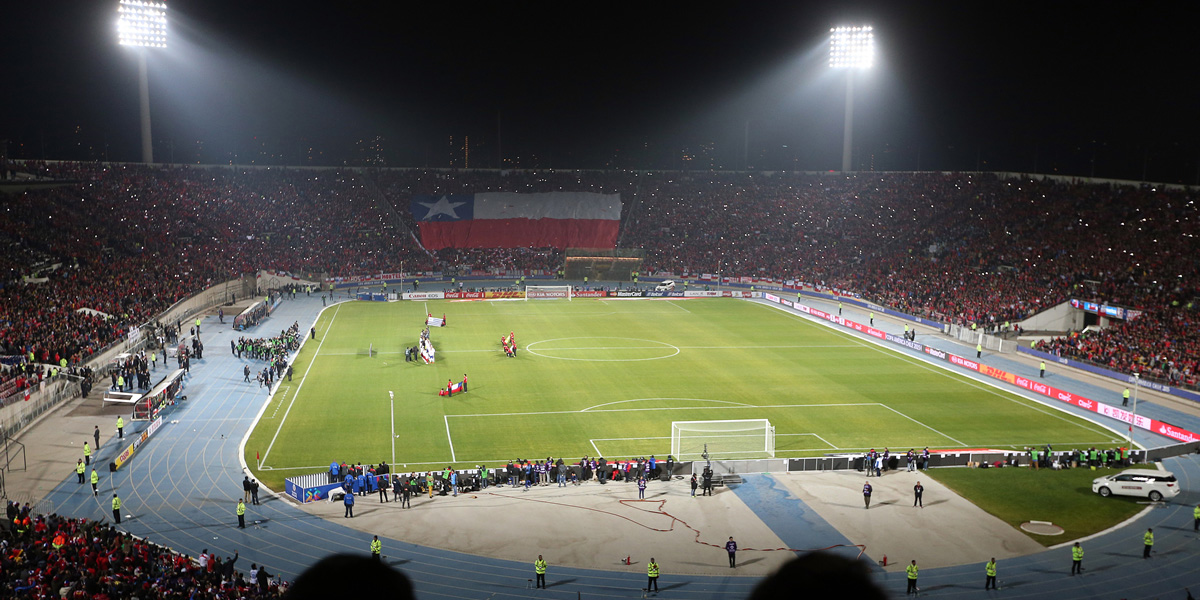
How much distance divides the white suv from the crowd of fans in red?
17574 millimetres

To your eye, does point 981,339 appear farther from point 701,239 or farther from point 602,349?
point 701,239

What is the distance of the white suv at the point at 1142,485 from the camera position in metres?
31.8

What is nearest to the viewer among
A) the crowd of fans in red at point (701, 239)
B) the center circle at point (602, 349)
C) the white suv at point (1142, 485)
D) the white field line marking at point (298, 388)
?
the white suv at point (1142, 485)

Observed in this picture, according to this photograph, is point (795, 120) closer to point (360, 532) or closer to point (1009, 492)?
point (1009, 492)

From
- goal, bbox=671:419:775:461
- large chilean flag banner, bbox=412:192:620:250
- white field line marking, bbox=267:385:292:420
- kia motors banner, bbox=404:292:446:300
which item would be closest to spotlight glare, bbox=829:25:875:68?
large chilean flag banner, bbox=412:192:620:250

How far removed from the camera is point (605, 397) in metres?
46.0

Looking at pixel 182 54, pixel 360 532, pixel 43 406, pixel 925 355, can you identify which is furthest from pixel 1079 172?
pixel 182 54

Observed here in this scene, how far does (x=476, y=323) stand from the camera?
6669cm

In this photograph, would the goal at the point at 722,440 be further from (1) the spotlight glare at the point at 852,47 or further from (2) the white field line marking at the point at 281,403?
(1) the spotlight glare at the point at 852,47

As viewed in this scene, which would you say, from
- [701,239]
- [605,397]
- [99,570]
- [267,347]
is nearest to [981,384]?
[605,397]

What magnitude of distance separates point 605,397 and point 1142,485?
23.5 meters

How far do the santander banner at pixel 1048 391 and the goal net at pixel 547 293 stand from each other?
25.4 m

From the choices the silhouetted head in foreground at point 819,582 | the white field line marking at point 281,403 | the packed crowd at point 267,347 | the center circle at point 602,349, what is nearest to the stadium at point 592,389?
the silhouetted head in foreground at point 819,582

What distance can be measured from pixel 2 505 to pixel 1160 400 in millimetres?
49858
